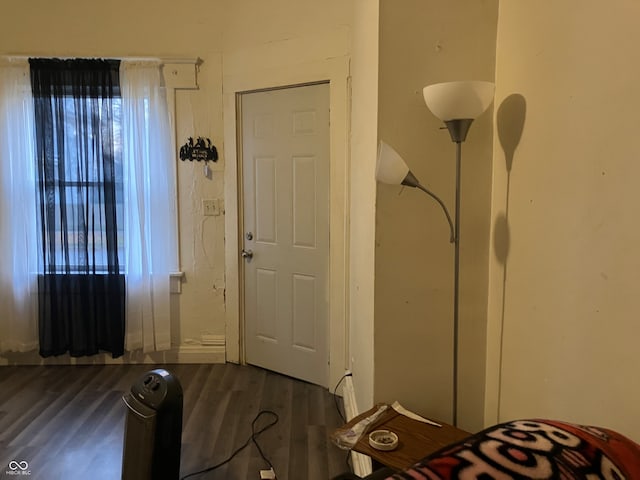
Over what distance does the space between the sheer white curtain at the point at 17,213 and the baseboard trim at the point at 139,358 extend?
109mm

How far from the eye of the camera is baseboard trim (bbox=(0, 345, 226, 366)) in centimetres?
392

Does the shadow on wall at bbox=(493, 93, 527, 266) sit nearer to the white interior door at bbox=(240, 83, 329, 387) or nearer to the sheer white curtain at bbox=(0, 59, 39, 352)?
the white interior door at bbox=(240, 83, 329, 387)

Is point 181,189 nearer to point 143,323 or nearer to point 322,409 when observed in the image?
point 143,323

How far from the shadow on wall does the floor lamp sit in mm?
110

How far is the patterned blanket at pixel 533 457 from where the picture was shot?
32.7 inches

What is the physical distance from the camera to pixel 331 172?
131 inches

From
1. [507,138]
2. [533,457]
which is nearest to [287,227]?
[507,138]

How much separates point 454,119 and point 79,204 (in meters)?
3.02

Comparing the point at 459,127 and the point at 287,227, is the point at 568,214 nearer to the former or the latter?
→ the point at 459,127

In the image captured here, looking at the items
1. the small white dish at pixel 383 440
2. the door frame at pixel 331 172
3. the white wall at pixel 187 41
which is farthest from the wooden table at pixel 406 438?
the white wall at pixel 187 41

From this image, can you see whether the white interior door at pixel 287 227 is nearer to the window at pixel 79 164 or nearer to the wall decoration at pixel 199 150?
the wall decoration at pixel 199 150

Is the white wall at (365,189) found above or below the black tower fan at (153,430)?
above

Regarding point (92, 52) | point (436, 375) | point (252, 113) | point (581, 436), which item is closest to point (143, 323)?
point (252, 113)

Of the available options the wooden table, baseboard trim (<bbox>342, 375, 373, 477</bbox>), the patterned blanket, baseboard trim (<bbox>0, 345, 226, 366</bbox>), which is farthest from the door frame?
the patterned blanket
